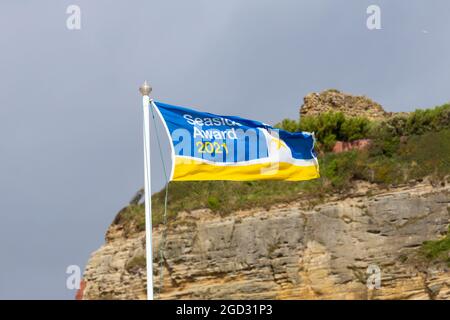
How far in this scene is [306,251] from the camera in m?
37.8

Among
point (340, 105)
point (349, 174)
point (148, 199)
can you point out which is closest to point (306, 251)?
point (349, 174)

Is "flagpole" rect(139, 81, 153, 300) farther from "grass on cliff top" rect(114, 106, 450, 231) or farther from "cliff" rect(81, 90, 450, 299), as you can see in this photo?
"grass on cliff top" rect(114, 106, 450, 231)

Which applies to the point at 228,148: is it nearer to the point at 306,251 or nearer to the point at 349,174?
the point at 306,251

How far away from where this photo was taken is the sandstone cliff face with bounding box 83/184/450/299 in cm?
3641

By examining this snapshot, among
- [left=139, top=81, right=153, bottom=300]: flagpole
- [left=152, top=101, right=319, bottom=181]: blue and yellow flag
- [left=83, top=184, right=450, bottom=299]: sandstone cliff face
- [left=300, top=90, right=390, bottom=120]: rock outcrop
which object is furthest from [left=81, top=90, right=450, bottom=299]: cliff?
[left=139, top=81, right=153, bottom=300]: flagpole

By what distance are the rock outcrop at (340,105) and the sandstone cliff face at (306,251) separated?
676 centimetres

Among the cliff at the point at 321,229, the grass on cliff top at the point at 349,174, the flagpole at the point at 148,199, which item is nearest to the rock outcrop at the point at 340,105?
the cliff at the point at 321,229

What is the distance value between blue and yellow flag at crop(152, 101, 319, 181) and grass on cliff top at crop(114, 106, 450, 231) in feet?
67.6

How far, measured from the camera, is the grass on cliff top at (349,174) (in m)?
38.5

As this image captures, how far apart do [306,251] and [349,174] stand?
10.5 feet

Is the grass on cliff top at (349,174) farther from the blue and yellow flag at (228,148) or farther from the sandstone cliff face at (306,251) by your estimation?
the blue and yellow flag at (228,148)
